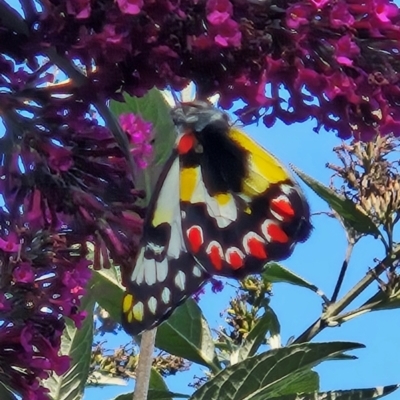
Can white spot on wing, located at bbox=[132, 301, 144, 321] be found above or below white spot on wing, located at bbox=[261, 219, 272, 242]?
below

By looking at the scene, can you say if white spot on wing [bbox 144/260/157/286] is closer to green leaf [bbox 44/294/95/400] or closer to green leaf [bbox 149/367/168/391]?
green leaf [bbox 44/294/95/400]

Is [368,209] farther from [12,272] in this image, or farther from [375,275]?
[12,272]

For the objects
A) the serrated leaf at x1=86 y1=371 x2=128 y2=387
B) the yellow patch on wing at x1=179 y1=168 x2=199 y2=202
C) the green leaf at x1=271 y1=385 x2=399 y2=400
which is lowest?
the green leaf at x1=271 y1=385 x2=399 y2=400

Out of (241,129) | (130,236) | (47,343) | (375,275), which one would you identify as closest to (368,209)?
(375,275)

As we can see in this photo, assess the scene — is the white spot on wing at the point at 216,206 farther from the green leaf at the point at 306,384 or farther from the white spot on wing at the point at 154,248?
the green leaf at the point at 306,384

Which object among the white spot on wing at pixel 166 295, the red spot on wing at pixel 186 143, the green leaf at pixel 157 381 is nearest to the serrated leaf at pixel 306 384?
the green leaf at pixel 157 381

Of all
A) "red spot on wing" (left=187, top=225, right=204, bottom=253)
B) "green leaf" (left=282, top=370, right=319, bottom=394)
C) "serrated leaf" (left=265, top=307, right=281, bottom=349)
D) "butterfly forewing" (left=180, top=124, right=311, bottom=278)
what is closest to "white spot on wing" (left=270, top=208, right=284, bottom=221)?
"butterfly forewing" (left=180, top=124, right=311, bottom=278)
